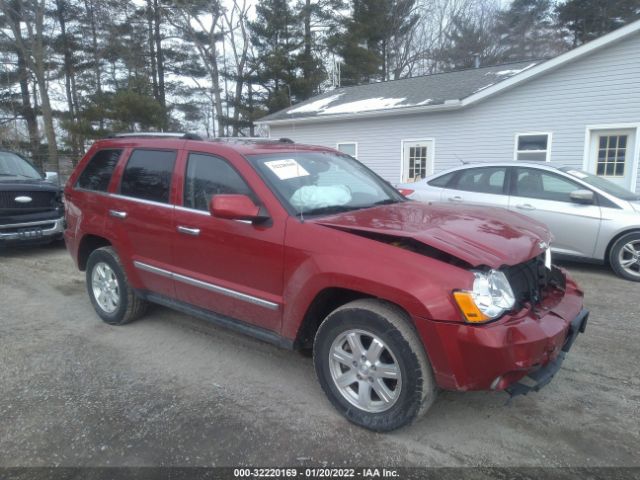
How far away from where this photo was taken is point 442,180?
746 centimetres

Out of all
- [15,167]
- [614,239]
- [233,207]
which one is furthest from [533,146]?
[15,167]

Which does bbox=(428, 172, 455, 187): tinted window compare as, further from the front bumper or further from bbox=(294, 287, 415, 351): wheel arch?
the front bumper

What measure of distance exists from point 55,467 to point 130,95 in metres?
22.5

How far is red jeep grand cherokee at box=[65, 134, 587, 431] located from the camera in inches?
95.8

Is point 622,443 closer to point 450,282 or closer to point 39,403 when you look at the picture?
point 450,282

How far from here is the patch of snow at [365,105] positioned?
1369 centimetres

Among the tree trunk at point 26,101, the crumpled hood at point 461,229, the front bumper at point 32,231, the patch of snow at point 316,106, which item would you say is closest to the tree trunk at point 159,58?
the tree trunk at point 26,101

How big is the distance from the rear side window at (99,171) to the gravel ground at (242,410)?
1.44m

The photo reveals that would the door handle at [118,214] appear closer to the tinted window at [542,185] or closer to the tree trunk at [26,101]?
the tinted window at [542,185]

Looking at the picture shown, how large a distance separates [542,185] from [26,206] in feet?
27.3

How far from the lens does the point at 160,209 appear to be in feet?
12.4

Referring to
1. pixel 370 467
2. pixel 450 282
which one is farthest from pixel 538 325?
pixel 370 467

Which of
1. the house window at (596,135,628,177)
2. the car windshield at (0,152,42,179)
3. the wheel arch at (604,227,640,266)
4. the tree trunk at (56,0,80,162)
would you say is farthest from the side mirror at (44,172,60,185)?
the tree trunk at (56,0,80,162)

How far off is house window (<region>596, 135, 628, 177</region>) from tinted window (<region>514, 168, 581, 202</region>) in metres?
4.88
